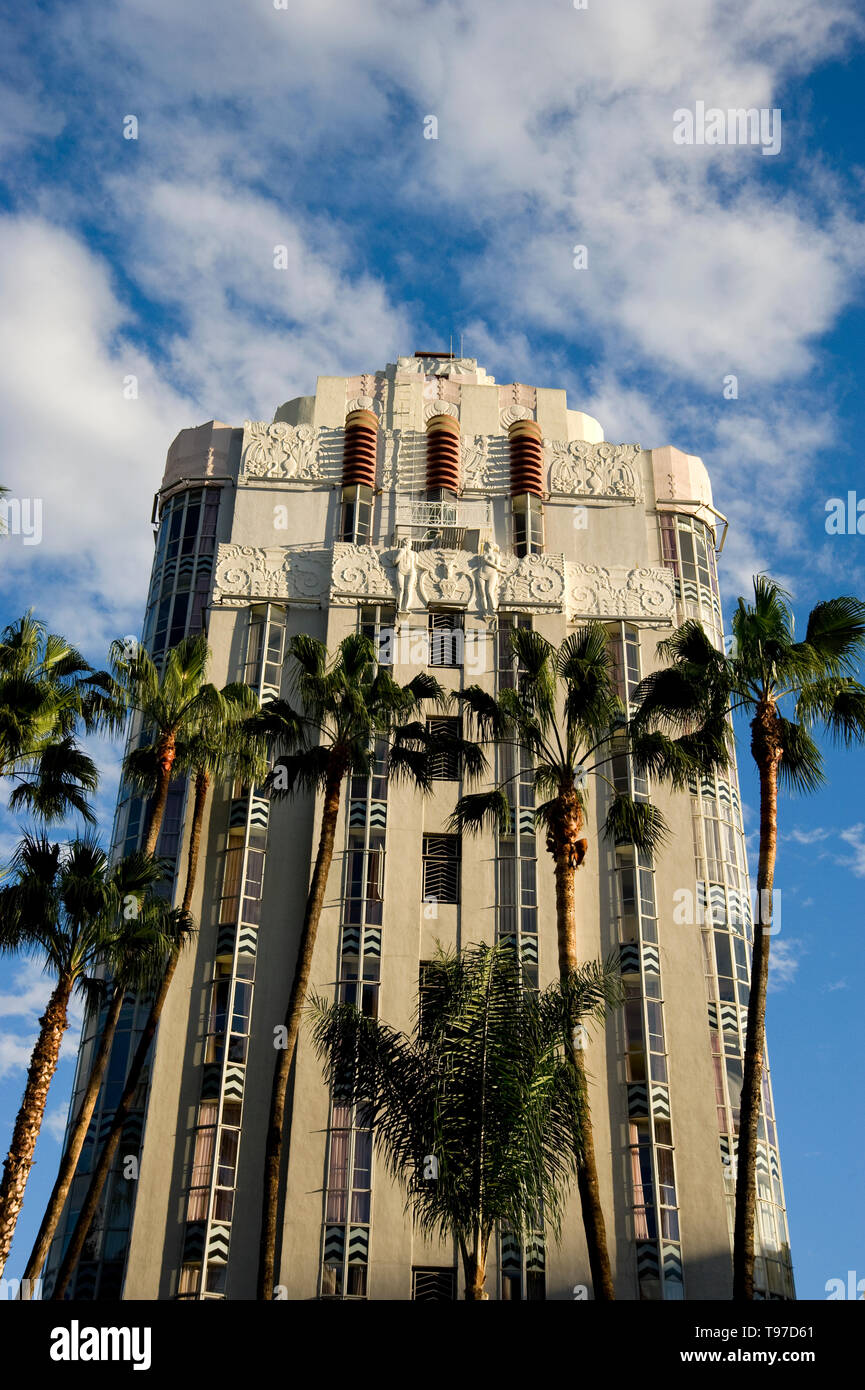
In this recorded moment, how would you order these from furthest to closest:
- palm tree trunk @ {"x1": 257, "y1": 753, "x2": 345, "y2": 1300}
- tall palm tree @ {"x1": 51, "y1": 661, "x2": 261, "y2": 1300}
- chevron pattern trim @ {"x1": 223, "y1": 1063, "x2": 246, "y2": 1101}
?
chevron pattern trim @ {"x1": 223, "y1": 1063, "x2": 246, "y2": 1101}
tall palm tree @ {"x1": 51, "y1": 661, "x2": 261, "y2": 1300}
palm tree trunk @ {"x1": 257, "y1": 753, "x2": 345, "y2": 1300}

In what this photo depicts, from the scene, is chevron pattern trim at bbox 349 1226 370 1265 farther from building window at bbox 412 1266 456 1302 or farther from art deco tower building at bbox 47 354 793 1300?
building window at bbox 412 1266 456 1302

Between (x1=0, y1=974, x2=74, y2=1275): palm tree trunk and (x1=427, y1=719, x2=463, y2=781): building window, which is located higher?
(x1=427, y1=719, x2=463, y2=781): building window

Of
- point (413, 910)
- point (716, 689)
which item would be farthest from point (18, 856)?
point (716, 689)

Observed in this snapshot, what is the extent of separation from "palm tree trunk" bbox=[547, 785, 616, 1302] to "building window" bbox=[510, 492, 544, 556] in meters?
16.3

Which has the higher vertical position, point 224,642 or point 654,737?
point 224,642

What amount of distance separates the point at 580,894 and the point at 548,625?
339 inches

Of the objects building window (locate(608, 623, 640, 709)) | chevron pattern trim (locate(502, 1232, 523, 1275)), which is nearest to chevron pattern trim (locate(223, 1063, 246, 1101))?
chevron pattern trim (locate(502, 1232, 523, 1275))

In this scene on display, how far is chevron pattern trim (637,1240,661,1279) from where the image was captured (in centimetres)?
3316

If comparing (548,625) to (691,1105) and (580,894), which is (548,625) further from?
(691,1105)

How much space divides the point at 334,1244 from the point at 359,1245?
0.59 metres

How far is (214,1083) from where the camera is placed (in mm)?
35500

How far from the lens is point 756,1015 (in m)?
26.9

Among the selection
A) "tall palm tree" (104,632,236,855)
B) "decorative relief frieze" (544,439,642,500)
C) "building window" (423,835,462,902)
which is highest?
"decorative relief frieze" (544,439,642,500)

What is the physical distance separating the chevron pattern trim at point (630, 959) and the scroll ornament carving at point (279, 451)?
18.5m
